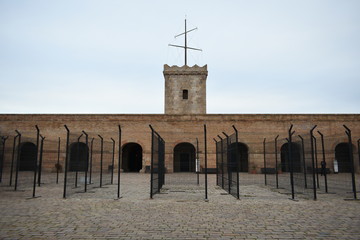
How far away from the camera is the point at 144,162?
2208 cm

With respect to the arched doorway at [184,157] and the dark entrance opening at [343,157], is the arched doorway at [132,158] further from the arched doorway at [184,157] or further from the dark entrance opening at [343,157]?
the dark entrance opening at [343,157]

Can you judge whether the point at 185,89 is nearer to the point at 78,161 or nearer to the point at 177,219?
the point at 78,161

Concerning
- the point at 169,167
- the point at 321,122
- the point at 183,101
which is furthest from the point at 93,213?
the point at 183,101

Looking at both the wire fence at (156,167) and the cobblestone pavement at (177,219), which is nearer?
the cobblestone pavement at (177,219)

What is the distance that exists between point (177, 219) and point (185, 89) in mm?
24585

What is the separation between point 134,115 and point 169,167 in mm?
5011

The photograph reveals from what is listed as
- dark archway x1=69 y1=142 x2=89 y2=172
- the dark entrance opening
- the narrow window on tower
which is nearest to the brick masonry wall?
the dark entrance opening

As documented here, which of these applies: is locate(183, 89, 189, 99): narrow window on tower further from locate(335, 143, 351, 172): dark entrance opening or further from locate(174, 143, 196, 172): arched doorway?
locate(335, 143, 351, 172): dark entrance opening

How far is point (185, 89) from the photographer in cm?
2989

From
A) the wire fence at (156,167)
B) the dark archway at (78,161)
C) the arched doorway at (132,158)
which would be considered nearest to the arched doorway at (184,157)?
the arched doorway at (132,158)

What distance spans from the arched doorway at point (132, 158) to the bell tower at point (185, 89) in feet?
18.9

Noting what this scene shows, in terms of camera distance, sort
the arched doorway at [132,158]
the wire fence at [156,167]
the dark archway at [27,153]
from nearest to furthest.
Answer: the wire fence at [156,167] < the dark archway at [27,153] < the arched doorway at [132,158]

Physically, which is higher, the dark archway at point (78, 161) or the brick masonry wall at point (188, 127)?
the brick masonry wall at point (188, 127)

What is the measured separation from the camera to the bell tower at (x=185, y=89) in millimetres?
29562
